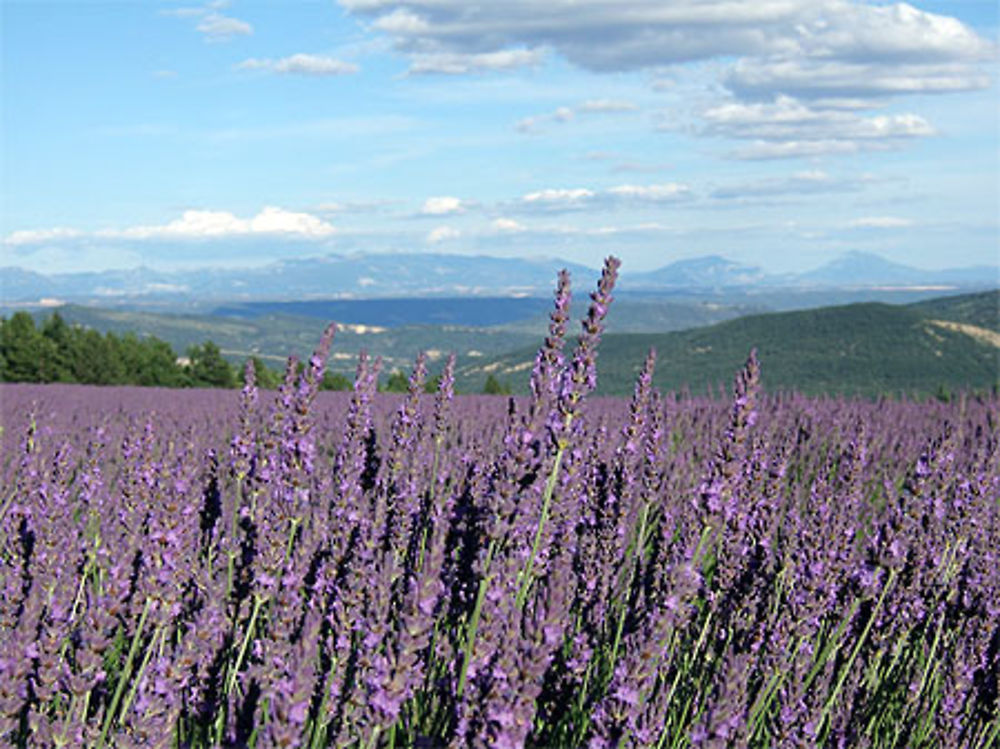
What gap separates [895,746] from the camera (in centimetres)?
311

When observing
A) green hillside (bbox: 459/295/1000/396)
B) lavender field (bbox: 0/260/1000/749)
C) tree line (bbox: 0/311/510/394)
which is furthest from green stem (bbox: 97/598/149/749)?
green hillside (bbox: 459/295/1000/396)

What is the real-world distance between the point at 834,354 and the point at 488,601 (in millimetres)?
72138

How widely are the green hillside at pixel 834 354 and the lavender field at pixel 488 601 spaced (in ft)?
165

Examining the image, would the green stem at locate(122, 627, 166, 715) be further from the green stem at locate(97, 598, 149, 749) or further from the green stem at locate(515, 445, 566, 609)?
the green stem at locate(515, 445, 566, 609)

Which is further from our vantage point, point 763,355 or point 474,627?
point 763,355

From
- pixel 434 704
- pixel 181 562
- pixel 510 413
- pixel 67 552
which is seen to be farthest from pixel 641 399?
pixel 67 552

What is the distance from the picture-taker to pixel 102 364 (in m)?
23.7

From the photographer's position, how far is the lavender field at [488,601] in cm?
192

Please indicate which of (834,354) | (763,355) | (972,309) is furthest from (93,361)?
(972,309)

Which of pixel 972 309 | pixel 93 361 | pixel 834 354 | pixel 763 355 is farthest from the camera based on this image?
pixel 972 309

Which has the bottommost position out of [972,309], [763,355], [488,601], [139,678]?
[763,355]

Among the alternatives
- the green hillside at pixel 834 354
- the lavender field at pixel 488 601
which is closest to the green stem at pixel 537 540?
the lavender field at pixel 488 601

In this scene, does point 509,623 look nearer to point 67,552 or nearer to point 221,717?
point 221,717

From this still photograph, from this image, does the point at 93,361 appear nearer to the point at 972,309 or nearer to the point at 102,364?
the point at 102,364
